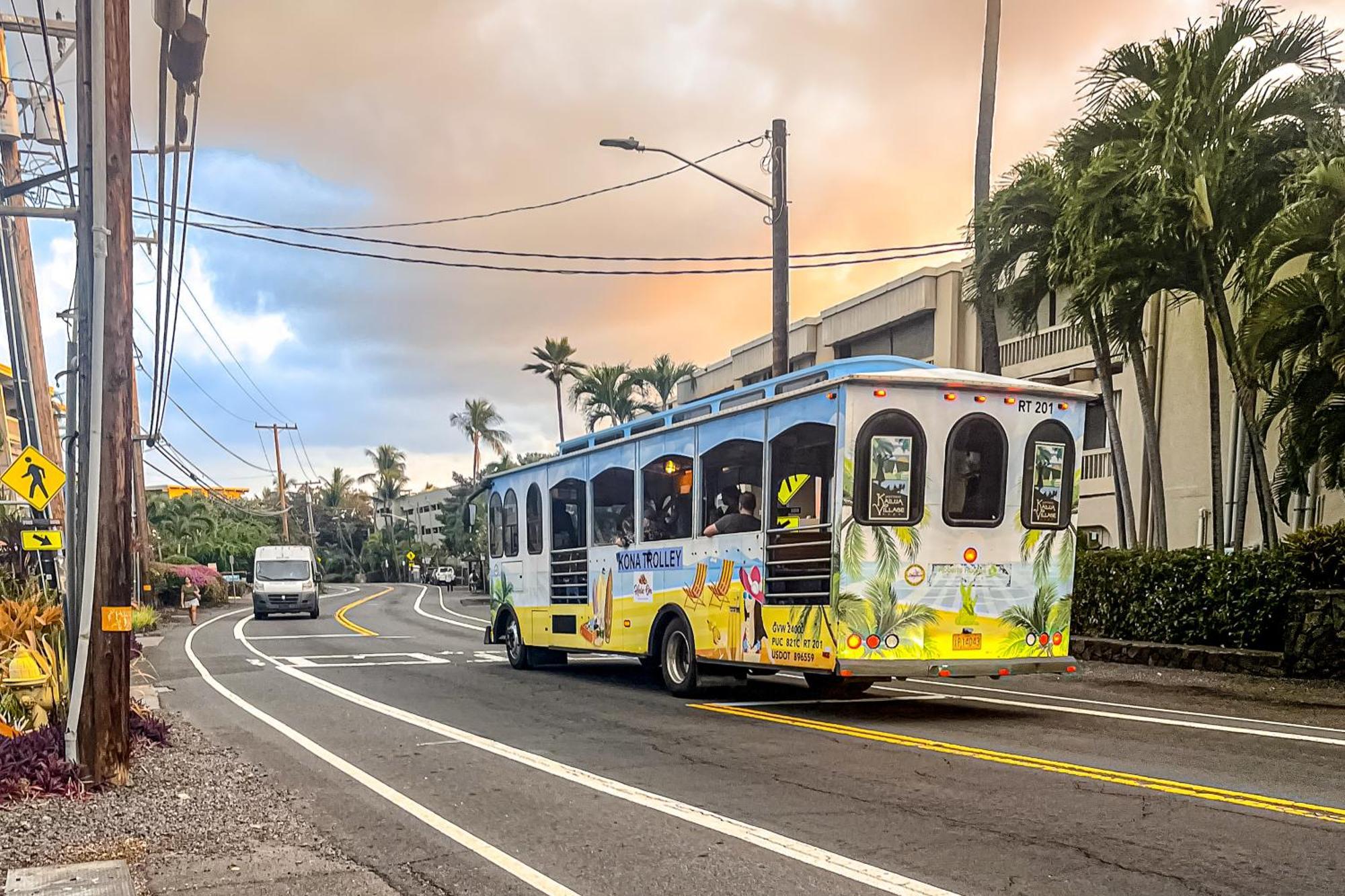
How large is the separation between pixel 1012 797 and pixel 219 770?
6003 mm

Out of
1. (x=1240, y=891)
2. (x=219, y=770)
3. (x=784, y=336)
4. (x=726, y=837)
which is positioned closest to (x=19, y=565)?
(x=784, y=336)

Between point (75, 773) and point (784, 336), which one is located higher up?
point (784, 336)

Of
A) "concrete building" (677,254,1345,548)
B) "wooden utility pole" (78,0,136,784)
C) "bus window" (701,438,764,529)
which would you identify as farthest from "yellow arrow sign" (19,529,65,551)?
"concrete building" (677,254,1345,548)

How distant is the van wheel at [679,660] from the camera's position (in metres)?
13.8

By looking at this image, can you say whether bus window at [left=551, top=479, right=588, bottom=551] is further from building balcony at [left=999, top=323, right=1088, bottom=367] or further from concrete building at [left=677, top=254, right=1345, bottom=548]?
building balcony at [left=999, top=323, right=1088, bottom=367]

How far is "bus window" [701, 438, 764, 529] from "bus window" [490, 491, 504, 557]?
6.60 m

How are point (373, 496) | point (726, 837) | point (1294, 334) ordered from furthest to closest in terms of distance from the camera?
point (373, 496) < point (1294, 334) < point (726, 837)

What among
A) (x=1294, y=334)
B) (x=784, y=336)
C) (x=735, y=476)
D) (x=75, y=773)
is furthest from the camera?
(x=784, y=336)

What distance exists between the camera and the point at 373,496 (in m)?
120

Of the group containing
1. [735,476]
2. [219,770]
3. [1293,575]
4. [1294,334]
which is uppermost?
[1294,334]

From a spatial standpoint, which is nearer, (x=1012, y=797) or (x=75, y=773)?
(x=1012, y=797)

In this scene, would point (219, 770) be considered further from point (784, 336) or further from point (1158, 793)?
point (784, 336)

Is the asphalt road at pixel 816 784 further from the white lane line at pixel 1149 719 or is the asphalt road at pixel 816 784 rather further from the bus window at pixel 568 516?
the bus window at pixel 568 516

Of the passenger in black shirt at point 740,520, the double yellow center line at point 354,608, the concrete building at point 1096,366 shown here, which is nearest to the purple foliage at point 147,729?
the passenger in black shirt at point 740,520
